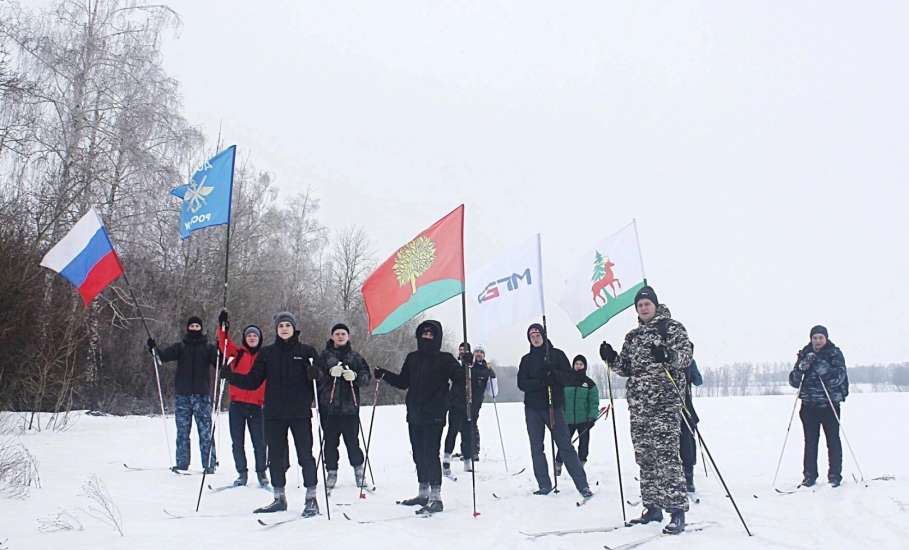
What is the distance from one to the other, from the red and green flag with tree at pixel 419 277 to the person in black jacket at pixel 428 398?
1.50ft

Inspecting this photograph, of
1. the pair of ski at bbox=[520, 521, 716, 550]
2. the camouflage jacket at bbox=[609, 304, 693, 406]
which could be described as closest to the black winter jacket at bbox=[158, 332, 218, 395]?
the pair of ski at bbox=[520, 521, 716, 550]

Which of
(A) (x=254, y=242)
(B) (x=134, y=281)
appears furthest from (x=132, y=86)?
(A) (x=254, y=242)

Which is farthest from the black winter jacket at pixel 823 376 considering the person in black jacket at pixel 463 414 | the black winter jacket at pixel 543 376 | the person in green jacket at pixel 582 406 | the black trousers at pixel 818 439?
the person in black jacket at pixel 463 414

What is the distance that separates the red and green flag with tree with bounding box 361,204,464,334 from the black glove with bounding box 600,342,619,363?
1743 millimetres

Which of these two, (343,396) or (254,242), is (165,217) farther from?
(343,396)

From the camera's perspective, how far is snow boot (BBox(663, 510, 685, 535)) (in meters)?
6.41

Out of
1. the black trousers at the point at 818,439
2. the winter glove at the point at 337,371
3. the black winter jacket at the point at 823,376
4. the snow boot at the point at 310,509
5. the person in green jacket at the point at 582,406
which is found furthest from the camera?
the person in green jacket at the point at 582,406

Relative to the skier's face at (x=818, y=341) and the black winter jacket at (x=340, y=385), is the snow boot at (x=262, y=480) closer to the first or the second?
the black winter jacket at (x=340, y=385)

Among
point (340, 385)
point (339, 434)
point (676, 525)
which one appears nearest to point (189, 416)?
point (339, 434)

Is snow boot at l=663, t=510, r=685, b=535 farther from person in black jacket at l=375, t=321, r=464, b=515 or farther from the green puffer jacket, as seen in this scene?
the green puffer jacket

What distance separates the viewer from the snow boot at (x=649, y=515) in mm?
6840

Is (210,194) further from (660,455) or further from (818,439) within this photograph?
(818,439)

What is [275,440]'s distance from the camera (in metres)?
7.38

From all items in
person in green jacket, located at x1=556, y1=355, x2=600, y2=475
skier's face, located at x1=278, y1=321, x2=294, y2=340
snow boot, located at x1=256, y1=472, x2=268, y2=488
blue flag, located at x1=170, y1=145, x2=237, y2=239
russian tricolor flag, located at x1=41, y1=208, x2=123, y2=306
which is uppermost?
blue flag, located at x1=170, y1=145, x2=237, y2=239
